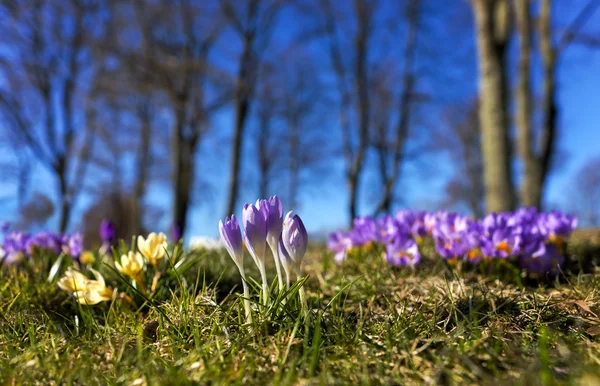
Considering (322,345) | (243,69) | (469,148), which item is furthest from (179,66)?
(469,148)

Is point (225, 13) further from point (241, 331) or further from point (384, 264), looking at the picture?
point (241, 331)

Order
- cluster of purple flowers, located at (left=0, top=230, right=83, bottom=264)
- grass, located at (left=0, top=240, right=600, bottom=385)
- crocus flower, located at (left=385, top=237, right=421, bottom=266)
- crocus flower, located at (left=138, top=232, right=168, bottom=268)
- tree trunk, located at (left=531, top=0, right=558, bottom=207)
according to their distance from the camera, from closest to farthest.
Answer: grass, located at (left=0, top=240, right=600, bottom=385) < crocus flower, located at (left=138, top=232, right=168, bottom=268) < crocus flower, located at (left=385, top=237, right=421, bottom=266) < cluster of purple flowers, located at (left=0, top=230, right=83, bottom=264) < tree trunk, located at (left=531, top=0, right=558, bottom=207)

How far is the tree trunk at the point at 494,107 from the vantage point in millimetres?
4465

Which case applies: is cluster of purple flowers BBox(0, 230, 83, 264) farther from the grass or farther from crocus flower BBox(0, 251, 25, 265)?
the grass

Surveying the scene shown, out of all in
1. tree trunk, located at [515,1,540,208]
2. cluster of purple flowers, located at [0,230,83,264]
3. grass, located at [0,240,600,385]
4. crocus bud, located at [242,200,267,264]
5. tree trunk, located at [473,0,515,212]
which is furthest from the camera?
tree trunk, located at [515,1,540,208]

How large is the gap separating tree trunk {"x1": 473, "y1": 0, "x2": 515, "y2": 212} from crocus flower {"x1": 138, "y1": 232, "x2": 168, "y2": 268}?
3774 millimetres

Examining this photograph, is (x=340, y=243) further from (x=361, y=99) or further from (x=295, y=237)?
(x=361, y=99)

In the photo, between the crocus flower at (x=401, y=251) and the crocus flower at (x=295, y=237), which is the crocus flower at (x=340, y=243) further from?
the crocus flower at (x=295, y=237)

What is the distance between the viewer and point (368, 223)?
9.25 ft

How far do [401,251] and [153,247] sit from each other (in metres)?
1.40

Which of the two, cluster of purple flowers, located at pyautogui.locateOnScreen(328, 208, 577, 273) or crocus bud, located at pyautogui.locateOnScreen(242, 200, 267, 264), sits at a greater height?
crocus bud, located at pyautogui.locateOnScreen(242, 200, 267, 264)

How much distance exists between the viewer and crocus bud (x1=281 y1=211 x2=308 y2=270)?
4.24 ft

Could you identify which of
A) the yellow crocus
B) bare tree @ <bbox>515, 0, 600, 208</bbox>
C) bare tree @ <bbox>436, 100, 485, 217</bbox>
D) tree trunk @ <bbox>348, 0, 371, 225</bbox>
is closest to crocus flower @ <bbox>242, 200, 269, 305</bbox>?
the yellow crocus

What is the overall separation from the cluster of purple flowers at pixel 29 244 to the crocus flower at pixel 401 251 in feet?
6.38
